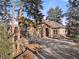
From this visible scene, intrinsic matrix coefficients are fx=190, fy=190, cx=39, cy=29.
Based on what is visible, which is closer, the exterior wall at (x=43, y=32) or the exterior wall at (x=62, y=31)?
the exterior wall at (x=43, y=32)

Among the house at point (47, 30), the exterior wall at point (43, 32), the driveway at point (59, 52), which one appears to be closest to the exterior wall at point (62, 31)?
the house at point (47, 30)

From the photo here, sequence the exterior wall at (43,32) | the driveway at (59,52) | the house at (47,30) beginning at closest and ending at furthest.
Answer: the driveway at (59,52) → the exterior wall at (43,32) → the house at (47,30)

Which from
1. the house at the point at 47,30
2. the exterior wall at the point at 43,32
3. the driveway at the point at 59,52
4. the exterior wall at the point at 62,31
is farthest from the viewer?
the exterior wall at the point at 62,31

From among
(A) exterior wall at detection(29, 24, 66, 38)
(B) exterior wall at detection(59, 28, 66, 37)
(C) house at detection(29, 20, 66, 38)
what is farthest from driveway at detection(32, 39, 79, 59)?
(B) exterior wall at detection(59, 28, 66, 37)

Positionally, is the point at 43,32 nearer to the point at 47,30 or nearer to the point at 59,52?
the point at 47,30

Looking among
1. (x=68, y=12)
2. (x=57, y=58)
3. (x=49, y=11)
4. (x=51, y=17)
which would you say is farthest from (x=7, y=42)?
(x=49, y=11)

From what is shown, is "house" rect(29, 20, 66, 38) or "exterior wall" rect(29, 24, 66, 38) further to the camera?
"house" rect(29, 20, 66, 38)

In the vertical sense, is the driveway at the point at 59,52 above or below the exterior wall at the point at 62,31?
above

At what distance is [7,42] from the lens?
37.4 feet

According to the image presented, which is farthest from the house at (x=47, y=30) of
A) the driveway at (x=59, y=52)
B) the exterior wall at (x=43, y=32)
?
the driveway at (x=59, y=52)

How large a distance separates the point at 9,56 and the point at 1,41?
3.40 ft

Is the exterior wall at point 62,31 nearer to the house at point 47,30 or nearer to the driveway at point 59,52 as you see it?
the house at point 47,30

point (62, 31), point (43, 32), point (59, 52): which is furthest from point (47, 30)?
point (59, 52)

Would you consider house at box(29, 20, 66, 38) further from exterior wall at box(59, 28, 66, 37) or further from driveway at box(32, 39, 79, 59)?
driveway at box(32, 39, 79, 59)
